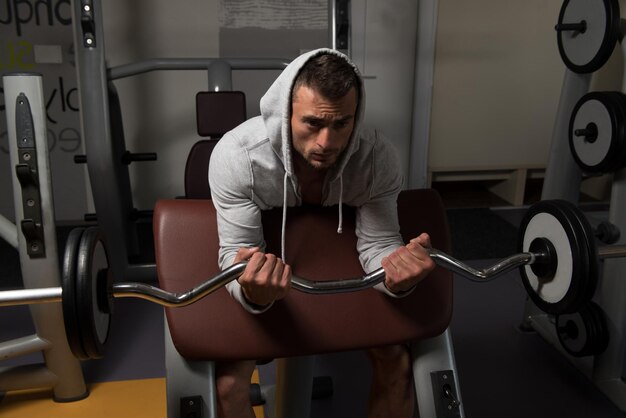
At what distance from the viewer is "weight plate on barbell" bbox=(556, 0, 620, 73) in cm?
151

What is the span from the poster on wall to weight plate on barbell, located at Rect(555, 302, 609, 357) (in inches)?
87.2

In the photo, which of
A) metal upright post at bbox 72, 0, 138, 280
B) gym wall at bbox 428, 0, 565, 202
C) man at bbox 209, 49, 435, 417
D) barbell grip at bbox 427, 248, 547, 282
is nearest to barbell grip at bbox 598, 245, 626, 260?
barbell grip at bbox 427, 248, 547, 282

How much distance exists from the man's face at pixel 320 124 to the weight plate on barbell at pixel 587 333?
1045 mm

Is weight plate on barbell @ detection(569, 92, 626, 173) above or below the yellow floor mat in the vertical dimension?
above

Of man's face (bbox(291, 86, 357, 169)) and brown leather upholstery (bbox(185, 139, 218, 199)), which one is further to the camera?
brown leather upholstery (bbox(185, 139, 218, 199))

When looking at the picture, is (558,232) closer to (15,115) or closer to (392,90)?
(15,115)

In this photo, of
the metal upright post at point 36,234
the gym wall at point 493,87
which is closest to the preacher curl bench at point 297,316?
the metal upright post at point 36,234

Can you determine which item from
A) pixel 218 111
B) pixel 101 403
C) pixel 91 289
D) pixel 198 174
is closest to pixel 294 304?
pixel 91 289

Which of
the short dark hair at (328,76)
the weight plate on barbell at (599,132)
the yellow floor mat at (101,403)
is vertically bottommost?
the yellow floor mat at (101,403)

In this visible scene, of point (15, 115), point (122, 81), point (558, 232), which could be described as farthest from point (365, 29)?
point (558, 232)

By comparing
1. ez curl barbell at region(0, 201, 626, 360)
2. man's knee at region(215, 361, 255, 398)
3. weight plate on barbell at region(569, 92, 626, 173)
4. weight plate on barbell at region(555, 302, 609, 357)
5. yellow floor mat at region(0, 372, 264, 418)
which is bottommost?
yellow floor mat at region(0, 372, 264, 418)

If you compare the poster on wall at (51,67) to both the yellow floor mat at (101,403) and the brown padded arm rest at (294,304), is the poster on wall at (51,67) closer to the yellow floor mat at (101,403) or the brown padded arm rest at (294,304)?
the yellow floor mat at (101,403)

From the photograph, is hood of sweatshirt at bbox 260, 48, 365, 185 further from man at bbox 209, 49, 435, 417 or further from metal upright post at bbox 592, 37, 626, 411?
metal upright post at bbox 592, 37, 626, 411

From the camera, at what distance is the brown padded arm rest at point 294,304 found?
103cm
